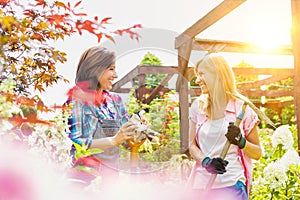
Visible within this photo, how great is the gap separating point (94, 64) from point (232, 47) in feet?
8.58

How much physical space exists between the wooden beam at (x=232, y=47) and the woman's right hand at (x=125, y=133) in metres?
2.16

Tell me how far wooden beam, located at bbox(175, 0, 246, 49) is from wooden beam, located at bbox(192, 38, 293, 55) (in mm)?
112

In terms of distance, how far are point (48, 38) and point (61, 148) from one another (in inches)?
41.7

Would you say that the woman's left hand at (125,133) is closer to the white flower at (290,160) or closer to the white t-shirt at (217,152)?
the white t-shirt at (217,152)

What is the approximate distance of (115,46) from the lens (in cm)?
192

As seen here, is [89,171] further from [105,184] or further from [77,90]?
[77,90]

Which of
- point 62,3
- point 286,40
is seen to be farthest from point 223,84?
point 286,40

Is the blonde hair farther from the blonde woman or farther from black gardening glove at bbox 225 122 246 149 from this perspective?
black gardening glove at bbox 225 122 246 149

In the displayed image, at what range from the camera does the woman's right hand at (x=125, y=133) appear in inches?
62.9

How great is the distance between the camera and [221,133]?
1.88 metres

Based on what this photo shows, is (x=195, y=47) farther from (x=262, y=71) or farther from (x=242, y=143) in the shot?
(x=242, y=143)

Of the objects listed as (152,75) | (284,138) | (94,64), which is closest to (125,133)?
(94,64)

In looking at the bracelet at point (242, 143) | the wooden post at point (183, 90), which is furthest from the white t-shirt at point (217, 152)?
the wooden post at point (183, 90)

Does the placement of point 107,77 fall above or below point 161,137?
above
